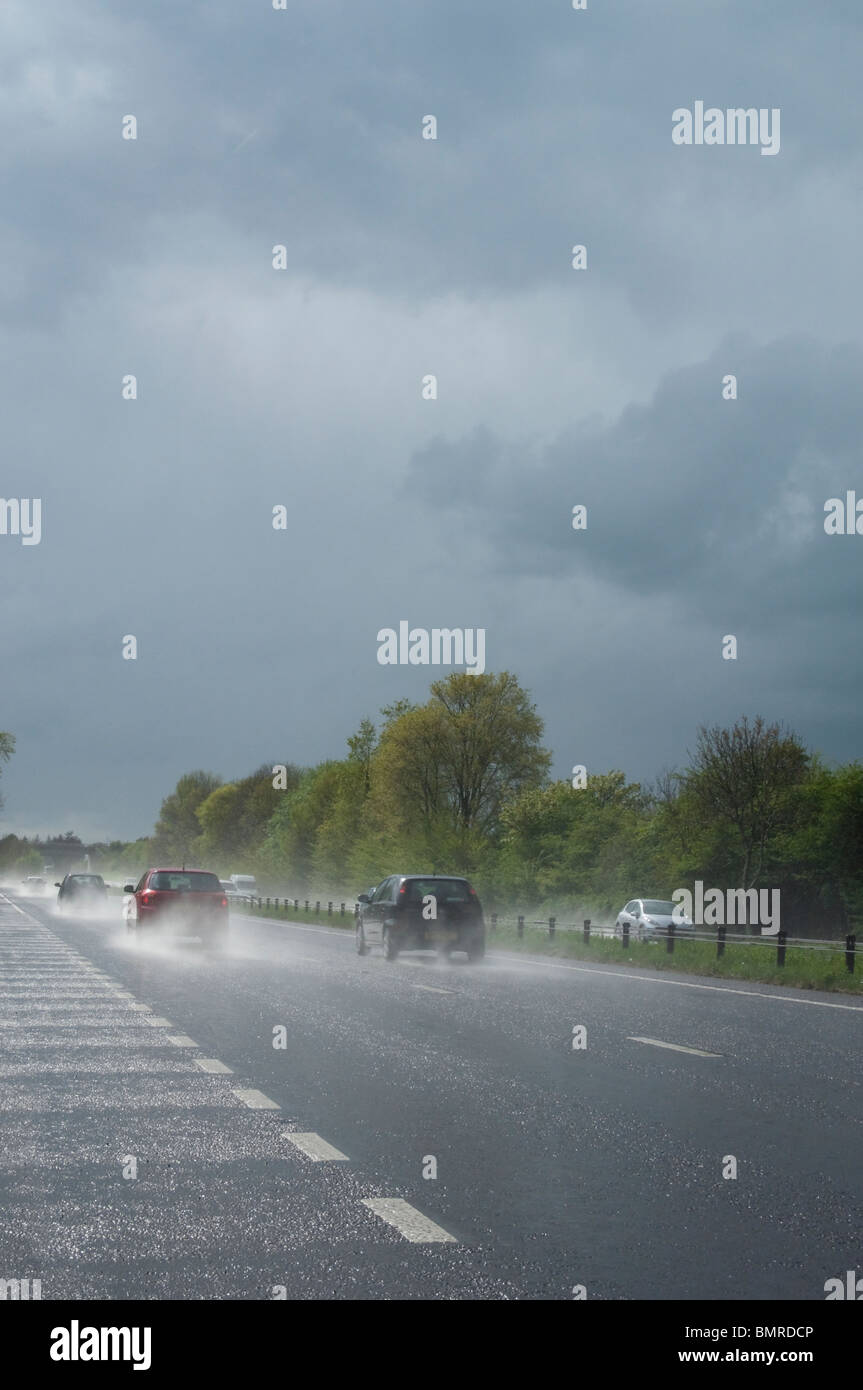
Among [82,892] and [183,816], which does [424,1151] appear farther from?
[183,816]

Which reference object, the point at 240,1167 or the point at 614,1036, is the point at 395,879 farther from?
the point at 240,1167

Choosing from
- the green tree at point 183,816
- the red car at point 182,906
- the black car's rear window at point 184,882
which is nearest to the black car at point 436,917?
the red car at point 182,906

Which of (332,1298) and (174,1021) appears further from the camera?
(174,1021)

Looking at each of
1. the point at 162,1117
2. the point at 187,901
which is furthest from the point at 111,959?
the point at 162,1117

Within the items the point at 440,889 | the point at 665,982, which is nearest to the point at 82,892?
the point at 440,889

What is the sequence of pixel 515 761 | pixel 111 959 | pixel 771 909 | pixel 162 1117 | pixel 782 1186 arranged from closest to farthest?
pixel 782 1186, pixel 162 1117, pixel 111 959, pixel 771 909, pixel 515 761

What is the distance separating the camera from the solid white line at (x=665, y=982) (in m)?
20.5

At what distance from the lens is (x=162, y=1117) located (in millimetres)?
9633

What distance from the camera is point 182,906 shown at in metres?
33.2

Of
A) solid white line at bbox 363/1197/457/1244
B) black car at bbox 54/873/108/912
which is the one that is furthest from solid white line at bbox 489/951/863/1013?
black car at bbox 54/873/108/912

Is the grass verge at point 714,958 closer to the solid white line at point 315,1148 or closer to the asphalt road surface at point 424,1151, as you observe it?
the asphalt road surface at point 424,1151

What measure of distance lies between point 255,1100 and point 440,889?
18.9 metres

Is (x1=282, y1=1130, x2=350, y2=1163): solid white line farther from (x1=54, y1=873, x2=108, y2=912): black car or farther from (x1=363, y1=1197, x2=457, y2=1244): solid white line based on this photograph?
(x1=54, y1=873, x2=108, y2=912): black car

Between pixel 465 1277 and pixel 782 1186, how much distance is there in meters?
2.55
